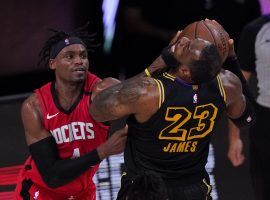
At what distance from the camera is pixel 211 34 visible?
11.9ft

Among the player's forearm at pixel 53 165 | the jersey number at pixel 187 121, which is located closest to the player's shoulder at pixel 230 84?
the jersey number at pixel 187 121

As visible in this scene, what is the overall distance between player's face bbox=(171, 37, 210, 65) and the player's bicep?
923mm

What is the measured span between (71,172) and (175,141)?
66 cm

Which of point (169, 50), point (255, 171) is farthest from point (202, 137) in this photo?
point (255, 171)

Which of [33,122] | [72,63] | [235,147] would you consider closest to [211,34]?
[72,63]

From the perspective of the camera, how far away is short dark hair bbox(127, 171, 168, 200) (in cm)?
354

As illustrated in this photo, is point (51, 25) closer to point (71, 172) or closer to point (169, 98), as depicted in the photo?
point (71, 172)

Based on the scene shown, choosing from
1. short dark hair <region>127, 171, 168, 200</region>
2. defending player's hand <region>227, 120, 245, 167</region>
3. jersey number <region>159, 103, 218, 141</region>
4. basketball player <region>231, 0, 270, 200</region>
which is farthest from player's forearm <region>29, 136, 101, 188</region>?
basketball player <region>231, 0, 270, 200</region>

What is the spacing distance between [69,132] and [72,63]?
371 mm

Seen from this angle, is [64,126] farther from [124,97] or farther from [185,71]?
[185,71]

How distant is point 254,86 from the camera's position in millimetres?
5680

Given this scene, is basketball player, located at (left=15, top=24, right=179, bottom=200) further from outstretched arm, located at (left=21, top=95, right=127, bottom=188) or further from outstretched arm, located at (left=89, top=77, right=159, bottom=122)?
outstretched arm, located at (left=89, top=77, right=159, bottom=122)

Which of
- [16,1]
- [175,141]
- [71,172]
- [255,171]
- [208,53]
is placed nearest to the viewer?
[208,53]

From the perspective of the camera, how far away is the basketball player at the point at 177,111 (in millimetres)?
3461
